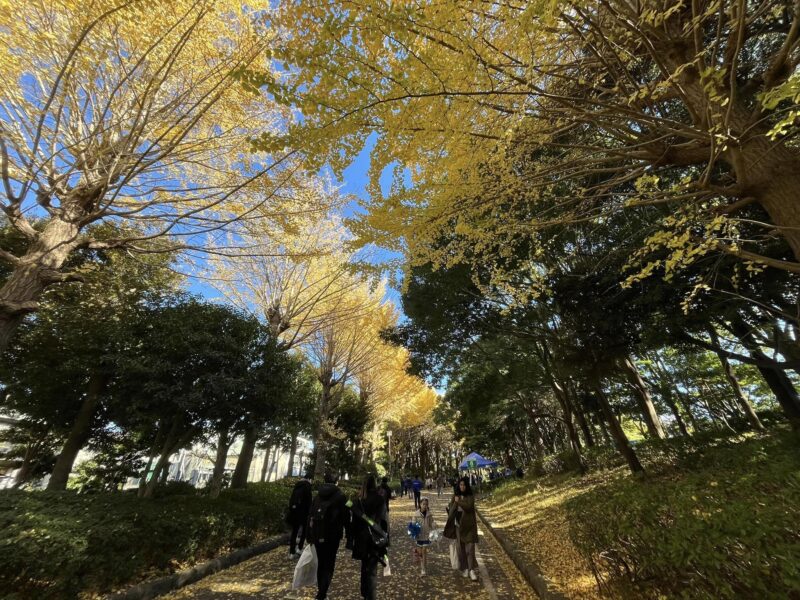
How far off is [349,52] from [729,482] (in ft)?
24.0

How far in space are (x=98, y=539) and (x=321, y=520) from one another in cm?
270

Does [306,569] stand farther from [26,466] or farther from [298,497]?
[26,466]

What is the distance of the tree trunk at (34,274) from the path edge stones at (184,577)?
10.5ft

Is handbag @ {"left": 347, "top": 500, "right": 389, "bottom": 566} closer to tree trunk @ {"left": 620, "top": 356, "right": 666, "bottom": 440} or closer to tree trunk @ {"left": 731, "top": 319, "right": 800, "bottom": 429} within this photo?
tree trunk @ {"left": 620, "top": 356, "right": 666, "bottom": 440}

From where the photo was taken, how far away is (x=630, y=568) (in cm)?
337

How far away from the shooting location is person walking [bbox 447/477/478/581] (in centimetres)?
522

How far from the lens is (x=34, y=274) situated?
4090 millimetres

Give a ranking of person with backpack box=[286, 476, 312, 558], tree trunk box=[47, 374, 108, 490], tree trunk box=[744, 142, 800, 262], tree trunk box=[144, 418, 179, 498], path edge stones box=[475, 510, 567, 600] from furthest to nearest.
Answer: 1. tree trunk box=[47, 374, 108, 490]
2. tree trunk box=[144, 418, 179, 498]
3. person with backpack box=[286, 476, 312, 558]
4. path edge stones box=[475, 510, 567, 600]
5. tree trunk box=[744, 142, 800, 262]

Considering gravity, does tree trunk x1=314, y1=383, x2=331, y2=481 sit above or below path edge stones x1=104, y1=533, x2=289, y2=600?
above

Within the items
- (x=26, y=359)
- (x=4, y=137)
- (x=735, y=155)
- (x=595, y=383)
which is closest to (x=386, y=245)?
(x=735, y=155)

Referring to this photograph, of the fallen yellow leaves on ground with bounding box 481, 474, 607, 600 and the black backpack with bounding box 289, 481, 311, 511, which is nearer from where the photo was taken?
the fallen yellow leaves on ground with bounding box 481, 474, 607, 600

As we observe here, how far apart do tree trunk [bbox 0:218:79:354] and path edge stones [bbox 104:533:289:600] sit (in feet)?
10.5

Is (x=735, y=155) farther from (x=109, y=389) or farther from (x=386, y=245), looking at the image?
(x=109, y=389)

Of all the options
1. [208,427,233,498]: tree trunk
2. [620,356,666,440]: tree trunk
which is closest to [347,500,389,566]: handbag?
[208,427,233,498]: tree trunk
